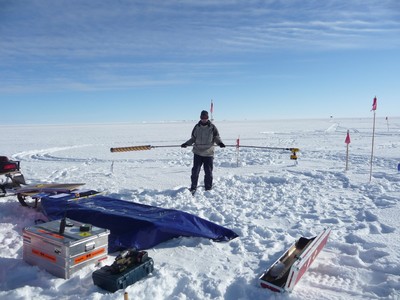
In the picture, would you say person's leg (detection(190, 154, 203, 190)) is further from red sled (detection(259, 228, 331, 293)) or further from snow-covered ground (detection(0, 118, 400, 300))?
red sled (detection(259, 228, 331, 293))

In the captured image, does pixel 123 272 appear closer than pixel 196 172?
Yes

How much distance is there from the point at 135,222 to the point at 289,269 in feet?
6.45

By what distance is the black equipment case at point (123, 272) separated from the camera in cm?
289

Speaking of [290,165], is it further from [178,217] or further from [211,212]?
[178,217]

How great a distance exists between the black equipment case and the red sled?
115 centimetres

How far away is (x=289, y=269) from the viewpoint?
10.9ft

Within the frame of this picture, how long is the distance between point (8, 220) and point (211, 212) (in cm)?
322

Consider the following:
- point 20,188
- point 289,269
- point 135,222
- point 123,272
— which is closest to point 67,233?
point 123,272

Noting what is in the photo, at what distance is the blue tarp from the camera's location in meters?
4.03

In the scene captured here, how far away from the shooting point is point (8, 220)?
4.98 meters

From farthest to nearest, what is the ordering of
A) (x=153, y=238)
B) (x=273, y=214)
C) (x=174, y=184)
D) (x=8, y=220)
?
(x=174, y=184)
(x=273, y=214)
(x=8, y=220)
(x=153, y=238)

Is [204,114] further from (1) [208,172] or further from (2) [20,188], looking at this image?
(2) [20,188]

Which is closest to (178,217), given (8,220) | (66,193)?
(66,193)

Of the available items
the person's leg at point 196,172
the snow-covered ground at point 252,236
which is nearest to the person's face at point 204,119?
the person's leg at point 196,172
